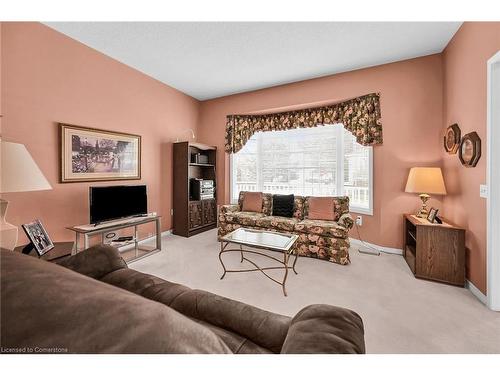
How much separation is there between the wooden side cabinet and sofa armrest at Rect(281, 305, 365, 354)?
2263mm

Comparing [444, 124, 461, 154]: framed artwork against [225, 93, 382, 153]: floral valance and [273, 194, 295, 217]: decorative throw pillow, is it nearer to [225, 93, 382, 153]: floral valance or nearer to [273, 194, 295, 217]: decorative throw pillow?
[225, 93, 382, 153]: floral valance

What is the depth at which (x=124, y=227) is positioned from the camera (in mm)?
2820

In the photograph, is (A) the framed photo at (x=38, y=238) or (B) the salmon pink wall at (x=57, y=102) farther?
(B) the salmon pink wall at (x=57, y=102)

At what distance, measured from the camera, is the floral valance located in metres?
3.30

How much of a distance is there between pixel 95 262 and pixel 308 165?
3.62m

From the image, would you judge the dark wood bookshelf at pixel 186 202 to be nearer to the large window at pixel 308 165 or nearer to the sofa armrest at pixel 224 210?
the sofa armrest at pixel 224 210

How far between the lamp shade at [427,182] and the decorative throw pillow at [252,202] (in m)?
2.21

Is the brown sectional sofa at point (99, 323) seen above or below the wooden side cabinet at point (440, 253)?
above

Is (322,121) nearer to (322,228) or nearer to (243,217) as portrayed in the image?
(322,228)

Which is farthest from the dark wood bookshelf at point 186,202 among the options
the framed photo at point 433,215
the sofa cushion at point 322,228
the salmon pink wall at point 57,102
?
the framed photo at point 433,215

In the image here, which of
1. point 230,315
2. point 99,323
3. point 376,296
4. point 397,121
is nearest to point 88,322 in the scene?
point 99,323

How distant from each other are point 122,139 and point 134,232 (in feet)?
4.87

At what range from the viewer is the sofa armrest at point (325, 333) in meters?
0.62

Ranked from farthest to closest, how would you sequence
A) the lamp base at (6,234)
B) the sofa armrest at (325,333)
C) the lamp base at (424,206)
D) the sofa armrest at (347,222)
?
the sofa armrest at (347,222) < the lamp base at (424,206) < the lamp base at (6,234) < the sofa armrest at (325,333)
